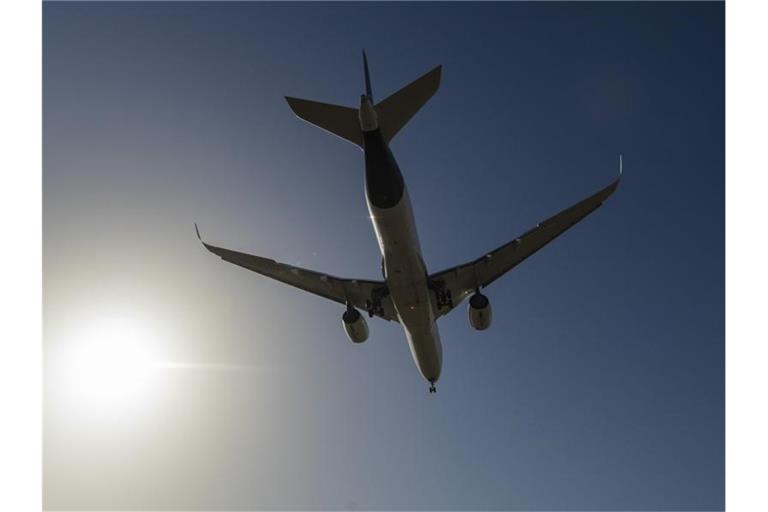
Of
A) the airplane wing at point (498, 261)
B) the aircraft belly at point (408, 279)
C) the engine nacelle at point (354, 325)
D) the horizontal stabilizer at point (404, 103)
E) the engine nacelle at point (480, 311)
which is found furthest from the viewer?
the engine nacelle at point (354, 325)

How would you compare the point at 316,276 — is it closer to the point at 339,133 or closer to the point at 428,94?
the point at 339,133

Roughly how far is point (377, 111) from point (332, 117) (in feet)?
4.87

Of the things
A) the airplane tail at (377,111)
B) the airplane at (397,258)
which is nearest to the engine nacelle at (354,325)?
the airplane at (397,258)

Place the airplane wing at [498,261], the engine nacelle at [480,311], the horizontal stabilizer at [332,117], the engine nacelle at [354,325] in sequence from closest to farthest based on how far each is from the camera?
1. the horizontal stabilizer at [332,117]
2. the airplane wing at [498,261]
3. the engine nacelle at [480,311]
4. the engine nacelle at [354,325]

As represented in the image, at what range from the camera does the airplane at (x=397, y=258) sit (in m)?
16.5

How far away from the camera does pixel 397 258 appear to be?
1819 cm

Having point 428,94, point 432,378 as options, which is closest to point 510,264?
point 432,378

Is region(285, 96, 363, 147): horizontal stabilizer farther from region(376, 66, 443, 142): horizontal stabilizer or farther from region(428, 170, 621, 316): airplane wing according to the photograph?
region(428, 170, 621, 316): airplane wing

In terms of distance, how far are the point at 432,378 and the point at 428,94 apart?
40.1 feet

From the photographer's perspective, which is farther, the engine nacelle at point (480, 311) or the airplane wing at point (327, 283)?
the airplane wing at point (327, 283)

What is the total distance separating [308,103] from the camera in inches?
683

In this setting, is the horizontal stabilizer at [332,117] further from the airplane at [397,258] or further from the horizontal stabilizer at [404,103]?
the horizontal stabilizer at [404,103]

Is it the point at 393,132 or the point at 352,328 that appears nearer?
the point at 393,132

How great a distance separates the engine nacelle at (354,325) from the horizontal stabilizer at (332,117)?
6.74 meters
